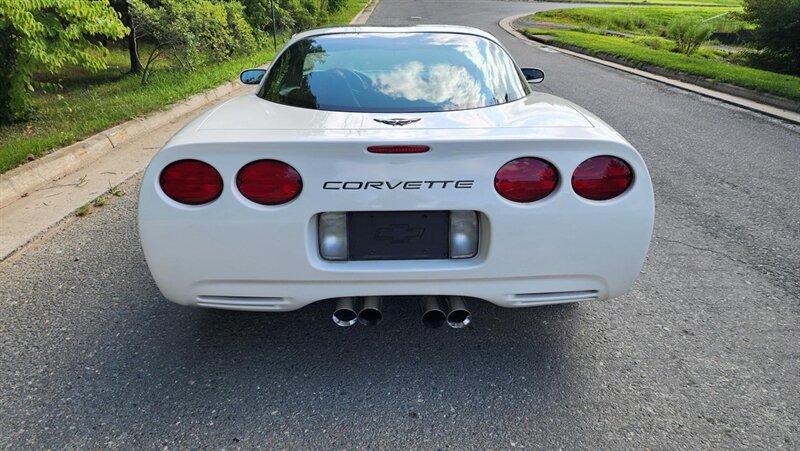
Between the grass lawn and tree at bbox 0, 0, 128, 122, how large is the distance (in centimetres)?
45

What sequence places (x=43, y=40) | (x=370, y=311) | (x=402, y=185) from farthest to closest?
(x=43, y=40) → (x=370, y=311) → (x=402, y=185)

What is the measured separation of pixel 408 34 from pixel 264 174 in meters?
1.68

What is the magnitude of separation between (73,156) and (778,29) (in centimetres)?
1519

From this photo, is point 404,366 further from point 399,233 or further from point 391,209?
point 391,209

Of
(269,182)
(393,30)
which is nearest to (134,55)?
(393,30)

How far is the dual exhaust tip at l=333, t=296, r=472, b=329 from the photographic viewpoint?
2.33 meters

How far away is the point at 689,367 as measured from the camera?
98.1 inches

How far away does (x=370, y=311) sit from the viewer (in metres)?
2.33

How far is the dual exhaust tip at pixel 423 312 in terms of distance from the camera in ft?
7.64

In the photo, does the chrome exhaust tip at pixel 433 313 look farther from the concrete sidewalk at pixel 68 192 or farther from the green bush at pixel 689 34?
the green bush at pixel 689 34

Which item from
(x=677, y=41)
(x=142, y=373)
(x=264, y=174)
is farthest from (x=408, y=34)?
(x=677, y=41)

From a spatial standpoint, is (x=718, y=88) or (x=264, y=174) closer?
(x=264, y=174)

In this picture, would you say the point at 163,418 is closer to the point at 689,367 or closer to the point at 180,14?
the point at 689,367

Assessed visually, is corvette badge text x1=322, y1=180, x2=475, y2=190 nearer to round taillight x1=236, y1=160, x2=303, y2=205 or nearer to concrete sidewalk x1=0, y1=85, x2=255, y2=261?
round taillight x1=236, y1=160, x2=303, y2=205
